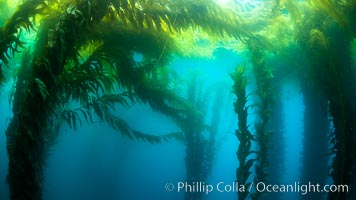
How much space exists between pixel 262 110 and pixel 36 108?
3.73 m

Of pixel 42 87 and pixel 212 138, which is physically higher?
pixel 212 138

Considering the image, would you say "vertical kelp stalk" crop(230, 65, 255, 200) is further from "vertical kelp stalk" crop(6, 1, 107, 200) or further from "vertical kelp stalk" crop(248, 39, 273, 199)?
"vertical kelp stalk" crop(6, 1, 107, 200)

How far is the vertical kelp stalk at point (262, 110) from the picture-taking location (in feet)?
15.8

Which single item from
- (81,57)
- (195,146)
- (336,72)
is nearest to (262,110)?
(336,72)

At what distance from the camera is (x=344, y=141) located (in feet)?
16.3

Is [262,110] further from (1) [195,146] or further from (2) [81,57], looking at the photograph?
(1) [195,146]

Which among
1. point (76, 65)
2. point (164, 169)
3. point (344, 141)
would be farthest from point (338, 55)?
point (164, 169)

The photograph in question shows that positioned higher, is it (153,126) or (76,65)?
(153,126)

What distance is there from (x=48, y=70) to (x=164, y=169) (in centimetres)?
5380

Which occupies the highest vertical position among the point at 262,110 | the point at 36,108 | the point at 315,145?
the point at 315,145

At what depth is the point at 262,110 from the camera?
4.95m

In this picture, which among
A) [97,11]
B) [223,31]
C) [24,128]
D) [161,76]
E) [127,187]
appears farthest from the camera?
[127,187]

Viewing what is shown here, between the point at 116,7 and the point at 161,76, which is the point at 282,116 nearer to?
the point at 161,76

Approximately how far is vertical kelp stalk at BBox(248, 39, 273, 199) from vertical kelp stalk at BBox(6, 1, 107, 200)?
3283mm
